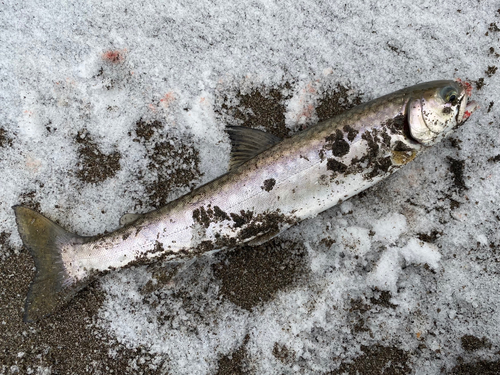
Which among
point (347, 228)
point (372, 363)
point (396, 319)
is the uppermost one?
point (347, 228)

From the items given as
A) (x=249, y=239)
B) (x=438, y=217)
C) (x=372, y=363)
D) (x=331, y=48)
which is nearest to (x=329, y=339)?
(x=372, y=363)

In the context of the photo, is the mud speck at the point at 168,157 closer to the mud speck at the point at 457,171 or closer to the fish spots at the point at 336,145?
the fish spots at the point at 336,145

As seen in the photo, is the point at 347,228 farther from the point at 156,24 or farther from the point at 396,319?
the point at 156,24

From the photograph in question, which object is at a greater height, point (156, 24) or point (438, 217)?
point (156, 24)

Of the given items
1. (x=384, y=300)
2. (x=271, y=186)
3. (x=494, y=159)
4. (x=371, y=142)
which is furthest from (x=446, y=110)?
(x=384, y=300)

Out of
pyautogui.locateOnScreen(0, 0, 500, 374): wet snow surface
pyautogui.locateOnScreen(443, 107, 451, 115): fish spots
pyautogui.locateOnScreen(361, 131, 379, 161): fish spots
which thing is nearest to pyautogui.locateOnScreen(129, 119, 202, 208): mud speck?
pyautogui.locateOnScreen(0, 0, 500, 374): wet snow surface

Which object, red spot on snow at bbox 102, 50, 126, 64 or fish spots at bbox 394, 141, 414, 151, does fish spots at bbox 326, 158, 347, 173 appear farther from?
red spot on snow at bbox 102, 50, 126, 64

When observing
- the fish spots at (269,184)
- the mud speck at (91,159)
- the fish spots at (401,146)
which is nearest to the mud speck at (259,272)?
the fish spots at (269,184)
